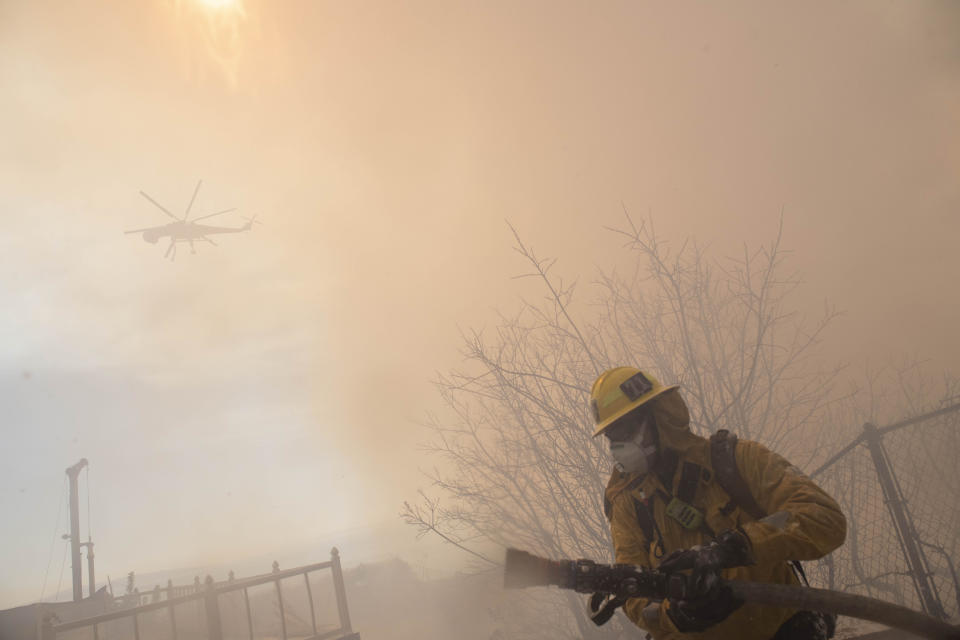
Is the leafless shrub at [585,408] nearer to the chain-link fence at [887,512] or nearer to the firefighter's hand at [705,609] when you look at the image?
the chain-link fence at [887,512]

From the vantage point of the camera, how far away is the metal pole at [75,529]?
71.0 feet

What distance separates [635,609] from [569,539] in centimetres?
537

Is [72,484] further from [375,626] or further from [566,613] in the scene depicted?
[566,613]

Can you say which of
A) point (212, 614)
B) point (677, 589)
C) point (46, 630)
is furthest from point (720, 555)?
point (212, 614)

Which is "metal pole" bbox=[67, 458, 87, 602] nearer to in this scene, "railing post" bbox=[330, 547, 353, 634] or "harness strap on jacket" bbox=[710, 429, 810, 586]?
"railing post" bbox=[330, 547, 353, 634]

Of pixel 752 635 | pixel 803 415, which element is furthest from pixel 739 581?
pixel 803 415

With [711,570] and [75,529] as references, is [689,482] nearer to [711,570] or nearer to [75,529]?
[711,570]

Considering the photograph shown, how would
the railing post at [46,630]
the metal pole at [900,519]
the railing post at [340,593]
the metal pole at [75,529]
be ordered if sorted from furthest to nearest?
the metal pole at [75,529], the railing post at [340,593], the railing post at [46,630], the metal pole at [900,519]

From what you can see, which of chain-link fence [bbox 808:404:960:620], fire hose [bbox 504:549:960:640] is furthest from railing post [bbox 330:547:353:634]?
fire hose [bbox 504:549:960:640]

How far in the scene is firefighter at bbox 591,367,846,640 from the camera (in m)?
1.90

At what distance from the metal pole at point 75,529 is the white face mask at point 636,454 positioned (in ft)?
79.6

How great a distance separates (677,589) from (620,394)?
0.71m

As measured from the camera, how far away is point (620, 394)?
2387 mm

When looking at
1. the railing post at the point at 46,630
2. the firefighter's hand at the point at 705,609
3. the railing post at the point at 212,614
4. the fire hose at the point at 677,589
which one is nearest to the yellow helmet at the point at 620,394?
the fire hose at the point at 677,589
